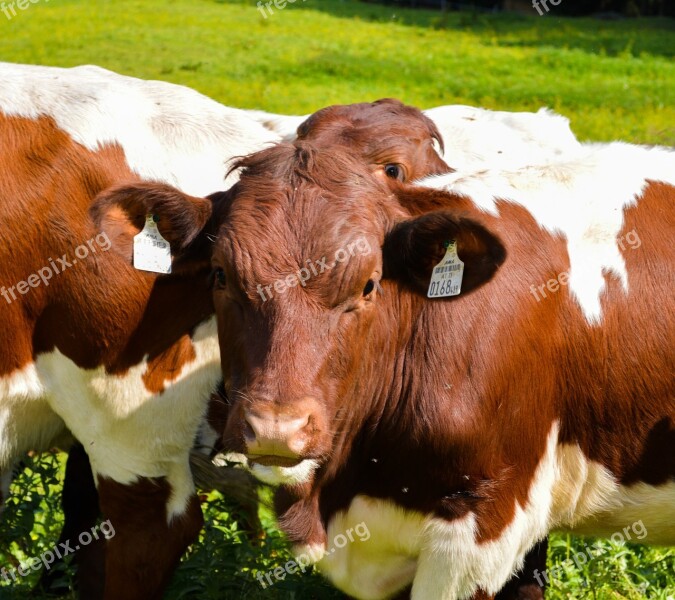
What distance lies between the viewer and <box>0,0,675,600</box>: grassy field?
1606cm

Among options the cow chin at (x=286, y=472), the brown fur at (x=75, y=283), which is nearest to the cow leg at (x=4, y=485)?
the brown fur at (x=75, y=283)

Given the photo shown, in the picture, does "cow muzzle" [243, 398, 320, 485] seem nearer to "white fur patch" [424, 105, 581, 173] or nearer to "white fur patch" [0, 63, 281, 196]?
"white fur patch" [0, 63, 281, 196]

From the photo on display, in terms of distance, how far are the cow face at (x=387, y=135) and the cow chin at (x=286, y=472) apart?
243 centimetres

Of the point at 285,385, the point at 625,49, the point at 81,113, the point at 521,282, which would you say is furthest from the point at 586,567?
the point at 625,49

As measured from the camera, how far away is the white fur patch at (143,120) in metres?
4.50

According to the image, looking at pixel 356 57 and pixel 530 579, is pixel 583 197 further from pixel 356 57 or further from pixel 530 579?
pixel 356 57

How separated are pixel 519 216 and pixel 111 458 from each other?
2114mm

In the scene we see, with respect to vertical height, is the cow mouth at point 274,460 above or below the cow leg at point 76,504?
above

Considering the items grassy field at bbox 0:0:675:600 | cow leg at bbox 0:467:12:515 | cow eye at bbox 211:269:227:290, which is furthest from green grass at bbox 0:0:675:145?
cow eye at bbox 211:269:227:290

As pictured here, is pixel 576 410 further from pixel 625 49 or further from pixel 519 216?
pixel 625 49

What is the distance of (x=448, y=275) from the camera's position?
363 centimetres

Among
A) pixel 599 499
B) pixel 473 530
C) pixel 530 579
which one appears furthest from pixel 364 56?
pixel 473 530

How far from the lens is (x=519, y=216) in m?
3.92

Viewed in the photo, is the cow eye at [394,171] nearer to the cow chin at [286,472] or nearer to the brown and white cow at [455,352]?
the brown and white cow at [455,352]
